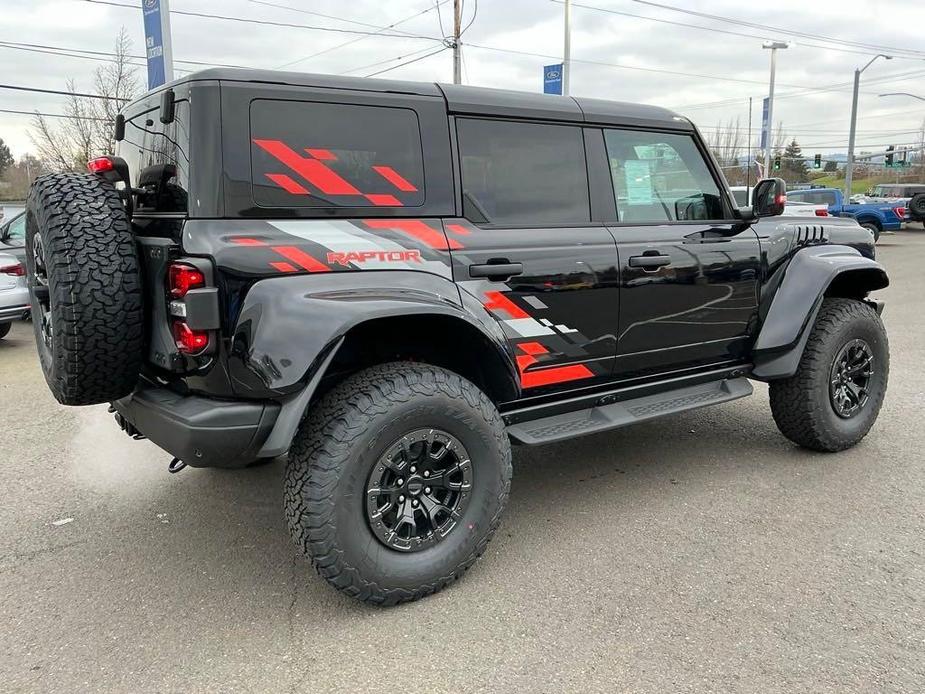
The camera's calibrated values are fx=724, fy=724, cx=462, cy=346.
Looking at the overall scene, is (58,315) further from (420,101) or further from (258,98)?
(420,101)

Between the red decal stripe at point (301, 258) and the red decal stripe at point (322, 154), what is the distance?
0.40 m

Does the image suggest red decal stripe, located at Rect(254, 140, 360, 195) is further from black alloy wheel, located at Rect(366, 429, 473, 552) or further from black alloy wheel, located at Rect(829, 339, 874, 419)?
black alloy wheel, located at Rect(829, 339, 874, 419)

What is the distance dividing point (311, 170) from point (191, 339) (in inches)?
30.4

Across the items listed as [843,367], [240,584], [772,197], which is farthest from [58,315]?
[843,367]

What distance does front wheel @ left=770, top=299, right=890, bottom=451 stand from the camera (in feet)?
13.7

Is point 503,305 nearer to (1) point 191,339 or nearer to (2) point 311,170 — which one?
(2) point 311,170

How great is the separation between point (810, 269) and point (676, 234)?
3.22 feet

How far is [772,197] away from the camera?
12.9ft

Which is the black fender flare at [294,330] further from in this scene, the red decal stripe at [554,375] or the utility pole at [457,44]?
the utility pole at [457,44]

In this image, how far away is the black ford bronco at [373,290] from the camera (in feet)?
8.33

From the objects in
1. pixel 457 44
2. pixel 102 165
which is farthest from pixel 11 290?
pixel 457 44

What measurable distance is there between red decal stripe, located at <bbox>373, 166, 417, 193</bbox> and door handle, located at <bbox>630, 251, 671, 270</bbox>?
1164 millimetres

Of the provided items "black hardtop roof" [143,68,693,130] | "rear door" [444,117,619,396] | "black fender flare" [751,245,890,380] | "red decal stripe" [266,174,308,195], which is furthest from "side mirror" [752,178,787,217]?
"red decal stripe" [266,174,308,195]

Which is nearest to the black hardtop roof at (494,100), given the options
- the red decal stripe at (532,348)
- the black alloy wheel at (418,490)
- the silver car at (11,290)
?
the red decal stripe at (532,348)
